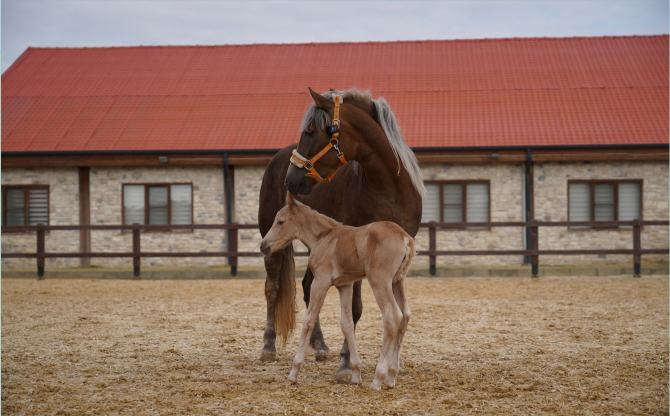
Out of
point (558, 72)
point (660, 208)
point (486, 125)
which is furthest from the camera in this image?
point (558, 72)

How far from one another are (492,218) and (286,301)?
39.6 ft

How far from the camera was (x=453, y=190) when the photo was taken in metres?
18.4

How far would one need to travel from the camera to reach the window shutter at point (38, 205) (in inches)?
746

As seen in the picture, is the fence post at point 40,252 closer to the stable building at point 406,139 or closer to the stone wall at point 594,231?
the stable building at point 406,139

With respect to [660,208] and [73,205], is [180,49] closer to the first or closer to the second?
[73,205]

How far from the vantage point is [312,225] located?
579cm

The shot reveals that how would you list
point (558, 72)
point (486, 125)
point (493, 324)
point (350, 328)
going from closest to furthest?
1. point (350, 328)
2. point (493, 324)
3. point (486, 125)
4. point (558, 72)

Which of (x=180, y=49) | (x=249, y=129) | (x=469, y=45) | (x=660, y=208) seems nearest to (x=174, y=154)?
(x=249, y=129)

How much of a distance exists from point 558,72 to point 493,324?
15045mm

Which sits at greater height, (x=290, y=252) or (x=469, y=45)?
(x=469, y=45)

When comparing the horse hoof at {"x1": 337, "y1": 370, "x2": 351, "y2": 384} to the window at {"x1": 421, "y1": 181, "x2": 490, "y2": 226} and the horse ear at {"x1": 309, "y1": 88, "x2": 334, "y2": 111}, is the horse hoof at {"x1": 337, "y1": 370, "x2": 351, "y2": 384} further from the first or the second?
the window at {"x1": 421, "y1": 181, "x2": 490, "y2": 226}

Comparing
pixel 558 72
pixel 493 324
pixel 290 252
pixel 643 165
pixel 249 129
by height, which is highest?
pixel 558 72

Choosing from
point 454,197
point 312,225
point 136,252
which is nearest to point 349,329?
point 312,225

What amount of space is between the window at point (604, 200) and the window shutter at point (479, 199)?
2241mm
